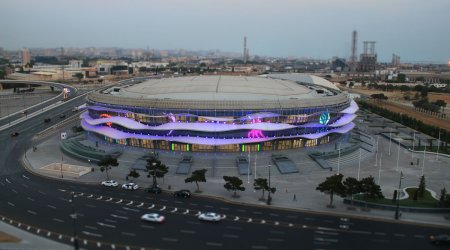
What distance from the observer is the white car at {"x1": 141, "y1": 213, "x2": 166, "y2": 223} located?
44.9 m

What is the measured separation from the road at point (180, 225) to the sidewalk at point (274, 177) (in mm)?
2158

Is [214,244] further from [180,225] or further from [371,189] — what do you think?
[371,189]

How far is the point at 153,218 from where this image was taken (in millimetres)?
45031

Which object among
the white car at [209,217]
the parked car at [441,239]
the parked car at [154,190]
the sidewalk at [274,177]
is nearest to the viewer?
the parked car at [441,239]

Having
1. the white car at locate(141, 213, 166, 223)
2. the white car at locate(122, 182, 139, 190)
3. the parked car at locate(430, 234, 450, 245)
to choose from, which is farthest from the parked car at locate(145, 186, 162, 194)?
the parked car at locate(430, 234, 450, 245)

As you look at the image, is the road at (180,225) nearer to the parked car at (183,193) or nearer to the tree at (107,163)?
the parked car at (183,193)

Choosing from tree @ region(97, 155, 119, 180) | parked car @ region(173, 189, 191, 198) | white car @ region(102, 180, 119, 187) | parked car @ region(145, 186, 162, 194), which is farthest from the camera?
tree @ region(97, 155, 119, 180)

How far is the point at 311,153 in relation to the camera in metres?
72.9

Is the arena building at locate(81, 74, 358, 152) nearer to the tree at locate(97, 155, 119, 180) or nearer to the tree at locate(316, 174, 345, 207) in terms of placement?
the tree at locate(97, 155, 119, 180)

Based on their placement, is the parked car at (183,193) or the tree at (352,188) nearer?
the tree at (352,188)

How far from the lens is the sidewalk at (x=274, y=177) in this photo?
4988cm

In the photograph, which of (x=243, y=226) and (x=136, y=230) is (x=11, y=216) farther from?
(x=243, y=226)

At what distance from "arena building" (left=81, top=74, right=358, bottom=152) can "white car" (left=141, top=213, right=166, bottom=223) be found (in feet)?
91.6

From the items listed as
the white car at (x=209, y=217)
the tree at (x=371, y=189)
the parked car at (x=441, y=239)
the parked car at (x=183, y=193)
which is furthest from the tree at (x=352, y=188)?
the parked car at (x=183, y=193)
